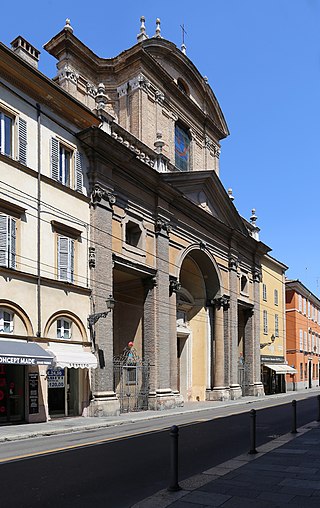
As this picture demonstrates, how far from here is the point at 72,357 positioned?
20203 millimetres

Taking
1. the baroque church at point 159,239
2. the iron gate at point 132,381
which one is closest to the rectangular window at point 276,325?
the baroque church at point 159,239

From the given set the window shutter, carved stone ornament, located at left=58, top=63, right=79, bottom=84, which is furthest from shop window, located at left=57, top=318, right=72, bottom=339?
carved stone ornament, located at left=58, top=63, right=79, bottom=84

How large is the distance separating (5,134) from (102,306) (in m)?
7.57

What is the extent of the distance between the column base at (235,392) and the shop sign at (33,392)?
18.0 meters

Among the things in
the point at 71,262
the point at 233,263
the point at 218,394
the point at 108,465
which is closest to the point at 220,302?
the point at 233,263

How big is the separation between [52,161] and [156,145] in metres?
9.00

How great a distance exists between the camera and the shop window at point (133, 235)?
2642 centimetres

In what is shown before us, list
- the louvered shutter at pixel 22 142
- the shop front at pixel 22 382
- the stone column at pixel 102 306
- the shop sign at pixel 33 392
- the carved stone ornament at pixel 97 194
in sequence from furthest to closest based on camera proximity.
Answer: the carved stone ornament at pixel 97 194 < the stone column at pixel 102 306 < the louvered shutter at pixel 22 142 < the shop sign at pixel 33 392 < the shop front at pixel 22 382

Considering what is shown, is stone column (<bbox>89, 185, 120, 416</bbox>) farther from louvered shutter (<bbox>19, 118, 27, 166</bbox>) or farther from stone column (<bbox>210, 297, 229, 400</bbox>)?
stone column (<bbox>210, 297, 229, 400</bbox>)

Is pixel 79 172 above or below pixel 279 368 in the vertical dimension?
above

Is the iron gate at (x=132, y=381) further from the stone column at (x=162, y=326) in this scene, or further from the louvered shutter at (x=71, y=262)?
the louvered shutter at (x=71, y=262)

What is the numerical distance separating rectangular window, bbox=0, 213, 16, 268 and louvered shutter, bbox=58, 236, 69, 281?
7.43 feet

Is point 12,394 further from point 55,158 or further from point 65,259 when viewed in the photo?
point 55,158

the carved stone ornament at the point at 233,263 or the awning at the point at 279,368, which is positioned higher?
the carved stone ornament at the point at 233,263
